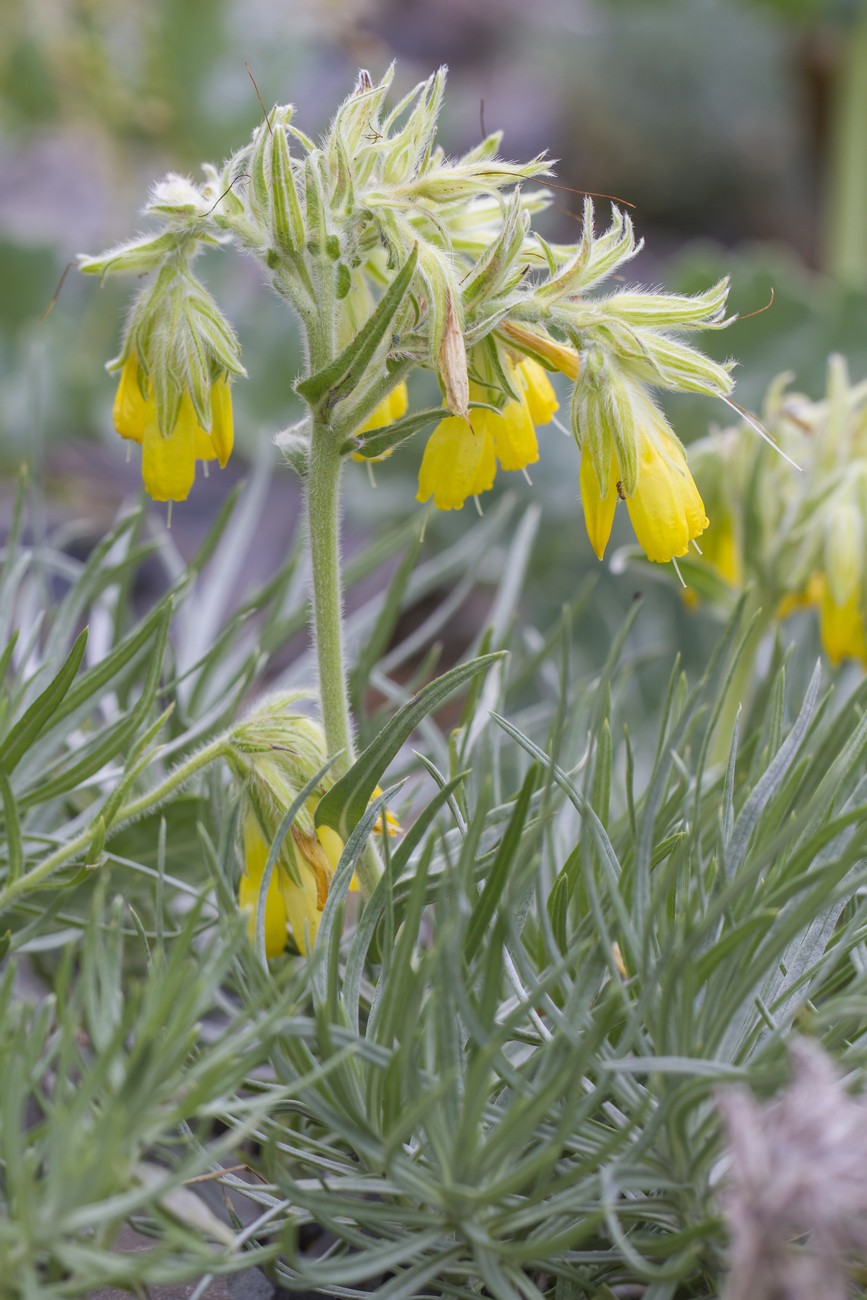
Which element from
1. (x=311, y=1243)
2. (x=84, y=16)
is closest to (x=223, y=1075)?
(x=311, y=1243)

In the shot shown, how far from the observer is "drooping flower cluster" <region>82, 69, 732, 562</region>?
1.90ft

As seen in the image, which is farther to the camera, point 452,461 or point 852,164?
point 852,164

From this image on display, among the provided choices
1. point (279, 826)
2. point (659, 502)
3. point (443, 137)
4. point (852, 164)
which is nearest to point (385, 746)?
point (279, 826)

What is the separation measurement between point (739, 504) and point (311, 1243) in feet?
2.07

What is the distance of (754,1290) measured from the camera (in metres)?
0.40

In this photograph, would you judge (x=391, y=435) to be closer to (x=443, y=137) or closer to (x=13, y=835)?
(x=13, y=835)

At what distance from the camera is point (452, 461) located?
0.62 metres

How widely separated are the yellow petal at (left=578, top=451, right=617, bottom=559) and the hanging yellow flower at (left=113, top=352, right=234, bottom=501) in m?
0.18

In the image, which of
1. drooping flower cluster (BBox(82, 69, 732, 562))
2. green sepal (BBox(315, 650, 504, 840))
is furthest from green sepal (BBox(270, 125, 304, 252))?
green sepal (BBox(315, 650, 504, 840))

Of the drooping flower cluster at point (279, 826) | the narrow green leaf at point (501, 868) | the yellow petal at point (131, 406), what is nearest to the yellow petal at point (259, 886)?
the drooping flower cluster at point (279, 826)

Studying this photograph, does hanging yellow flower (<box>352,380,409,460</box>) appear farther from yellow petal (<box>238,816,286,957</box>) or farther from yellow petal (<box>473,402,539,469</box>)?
yellow petal (<box>238,816,286,957</box>)

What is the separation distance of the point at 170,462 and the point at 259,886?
22cm

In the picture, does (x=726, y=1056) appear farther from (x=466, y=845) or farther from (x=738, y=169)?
(x=738, y=169)

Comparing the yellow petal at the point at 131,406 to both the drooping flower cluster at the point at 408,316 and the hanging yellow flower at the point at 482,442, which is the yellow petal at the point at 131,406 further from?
the hanging yellow flower at the point at 482,442
